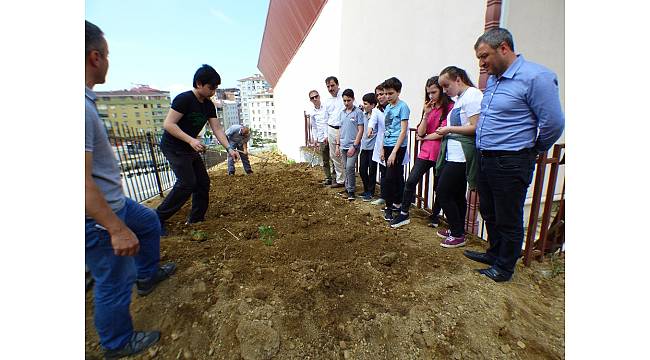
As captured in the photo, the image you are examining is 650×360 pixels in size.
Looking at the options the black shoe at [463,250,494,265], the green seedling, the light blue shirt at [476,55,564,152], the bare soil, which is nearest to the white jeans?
the bare soil

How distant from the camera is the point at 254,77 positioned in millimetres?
83938

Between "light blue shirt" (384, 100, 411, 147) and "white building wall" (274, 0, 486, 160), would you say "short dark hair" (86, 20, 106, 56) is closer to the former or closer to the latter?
"light blue shirt" (384, 100, 411, 147)

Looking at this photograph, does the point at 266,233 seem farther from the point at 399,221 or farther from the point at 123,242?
the point at 123,242

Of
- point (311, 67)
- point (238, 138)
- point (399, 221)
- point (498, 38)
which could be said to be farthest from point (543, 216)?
point (311, 67)

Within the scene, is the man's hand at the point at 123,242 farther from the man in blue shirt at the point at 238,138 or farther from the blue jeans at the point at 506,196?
the man in blue shirt at the point at 238,138

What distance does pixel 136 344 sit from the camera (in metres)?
1.42

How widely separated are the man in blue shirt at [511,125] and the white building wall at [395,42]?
4.72 ft

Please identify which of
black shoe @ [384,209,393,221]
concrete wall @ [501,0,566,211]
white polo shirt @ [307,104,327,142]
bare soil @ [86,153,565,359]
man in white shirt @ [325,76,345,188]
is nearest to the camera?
bare soil @ [86,153,565,359]

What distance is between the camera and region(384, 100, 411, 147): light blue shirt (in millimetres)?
3230

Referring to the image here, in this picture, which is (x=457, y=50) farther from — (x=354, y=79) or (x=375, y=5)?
(x=354, y=79)

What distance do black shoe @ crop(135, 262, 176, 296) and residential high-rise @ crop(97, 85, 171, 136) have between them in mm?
884

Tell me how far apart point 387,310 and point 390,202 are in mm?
1785

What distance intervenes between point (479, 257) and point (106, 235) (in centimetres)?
267

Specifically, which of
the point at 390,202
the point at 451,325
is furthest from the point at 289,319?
the point at 390,202
